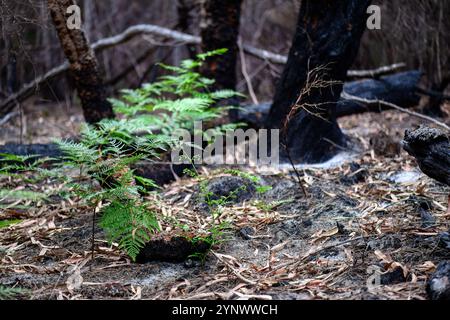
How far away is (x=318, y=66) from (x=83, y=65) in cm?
202

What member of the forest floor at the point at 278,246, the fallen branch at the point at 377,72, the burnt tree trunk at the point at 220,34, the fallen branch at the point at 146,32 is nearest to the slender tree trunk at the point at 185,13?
the fallen branch at the point at 146,32

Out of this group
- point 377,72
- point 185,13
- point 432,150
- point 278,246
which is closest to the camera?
point 432,150

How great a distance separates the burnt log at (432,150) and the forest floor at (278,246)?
392 mm

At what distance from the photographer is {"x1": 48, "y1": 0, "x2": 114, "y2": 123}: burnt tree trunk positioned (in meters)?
3.90

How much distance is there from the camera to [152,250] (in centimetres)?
279

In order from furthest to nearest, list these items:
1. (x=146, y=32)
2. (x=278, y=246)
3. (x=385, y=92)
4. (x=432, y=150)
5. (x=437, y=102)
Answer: (x=146, y=32) → (x=437, y=102) → (x=385, y=92) → (x=278, y=246) → (x=432, y=150)

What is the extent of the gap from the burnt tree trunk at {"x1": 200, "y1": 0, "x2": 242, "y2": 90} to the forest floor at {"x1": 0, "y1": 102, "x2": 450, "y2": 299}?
150 centimetres

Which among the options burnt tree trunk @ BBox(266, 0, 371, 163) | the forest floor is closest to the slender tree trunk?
burnt tree trunk @ BBox(266, 0, 371, 163)

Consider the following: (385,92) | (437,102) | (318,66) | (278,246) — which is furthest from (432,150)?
(437,102)

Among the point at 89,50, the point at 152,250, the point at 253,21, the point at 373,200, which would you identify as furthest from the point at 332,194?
the point at 253,21

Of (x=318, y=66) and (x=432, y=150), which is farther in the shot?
(x=318, y=66)

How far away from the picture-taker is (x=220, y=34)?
5.04 m

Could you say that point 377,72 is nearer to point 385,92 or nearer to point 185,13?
point 385,92

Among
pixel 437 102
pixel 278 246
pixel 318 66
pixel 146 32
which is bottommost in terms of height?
pixel 278 246
